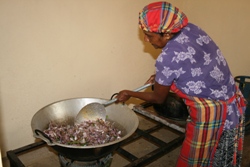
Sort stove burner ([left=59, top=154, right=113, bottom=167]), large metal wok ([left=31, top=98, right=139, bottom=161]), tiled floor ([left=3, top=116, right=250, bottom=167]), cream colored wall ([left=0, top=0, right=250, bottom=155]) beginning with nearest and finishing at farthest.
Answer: large metal wok ([left=31, top=98, right=139, bottom=161]), stove burner ([left=59, top=154, right=113, bottom=167]), cream colored wall ([left=0, top=0, right=250, bottom=155]), tiled floor ([left=3, top=116, right=250, bottom=167])

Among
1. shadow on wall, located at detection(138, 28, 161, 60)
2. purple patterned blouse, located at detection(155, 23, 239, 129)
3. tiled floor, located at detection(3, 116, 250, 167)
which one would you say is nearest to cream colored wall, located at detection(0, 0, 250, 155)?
shadow on wall, located at detection(138, 28, 161, 60)

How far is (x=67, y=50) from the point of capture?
2.15 meters

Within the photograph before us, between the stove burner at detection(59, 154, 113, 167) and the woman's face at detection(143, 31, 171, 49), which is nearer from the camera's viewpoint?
the woman's face at detection(143, 31, 171, 49)

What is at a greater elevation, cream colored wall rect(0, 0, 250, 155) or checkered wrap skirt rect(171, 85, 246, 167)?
cream colored wall rect(0, 0, 250, 155)

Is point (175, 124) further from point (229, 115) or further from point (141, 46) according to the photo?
point (141, 46)

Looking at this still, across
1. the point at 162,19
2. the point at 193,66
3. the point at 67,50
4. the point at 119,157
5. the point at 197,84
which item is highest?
the point at 162,19

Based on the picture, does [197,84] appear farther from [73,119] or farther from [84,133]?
[73,119]

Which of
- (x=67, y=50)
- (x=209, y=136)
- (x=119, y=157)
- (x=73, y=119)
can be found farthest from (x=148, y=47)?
(x=209, y=136)

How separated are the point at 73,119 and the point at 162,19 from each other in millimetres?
911

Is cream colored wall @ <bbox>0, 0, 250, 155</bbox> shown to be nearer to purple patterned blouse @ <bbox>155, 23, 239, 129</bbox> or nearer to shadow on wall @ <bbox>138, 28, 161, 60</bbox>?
shadow on wall @ <bbox>138, 28, 161, 60</bbox>

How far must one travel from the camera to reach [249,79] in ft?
Result: 9.98

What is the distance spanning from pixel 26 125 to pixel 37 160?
0.36 m

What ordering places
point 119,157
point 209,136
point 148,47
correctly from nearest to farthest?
point 209,136 → point 119,157 → point 148,47

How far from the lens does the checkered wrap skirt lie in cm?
146
